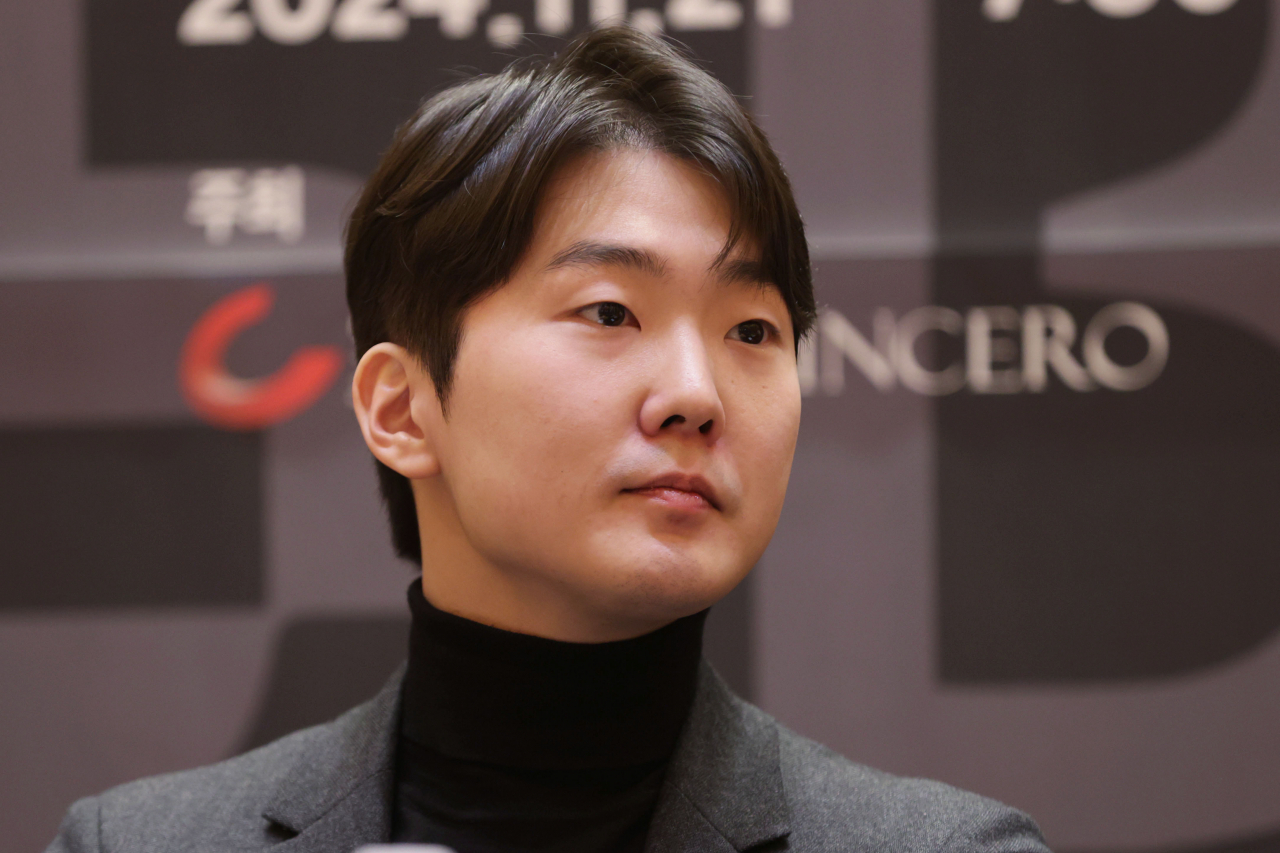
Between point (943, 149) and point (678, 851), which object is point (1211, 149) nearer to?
point (943, 149)

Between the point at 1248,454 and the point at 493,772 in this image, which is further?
the point at 1248,454

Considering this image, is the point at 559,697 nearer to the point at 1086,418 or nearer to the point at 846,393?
the point at 846,393

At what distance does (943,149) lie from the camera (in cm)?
184

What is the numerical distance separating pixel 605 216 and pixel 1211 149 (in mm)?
1228

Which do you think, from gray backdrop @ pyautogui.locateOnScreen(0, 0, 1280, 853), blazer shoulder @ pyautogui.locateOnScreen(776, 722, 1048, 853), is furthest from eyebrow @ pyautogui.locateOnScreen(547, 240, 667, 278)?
gray backdrop @ pyautogui.locateOnScreen(0, 0, 1280, 853)

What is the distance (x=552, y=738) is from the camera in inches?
43.5

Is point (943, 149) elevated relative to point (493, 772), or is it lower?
elevated

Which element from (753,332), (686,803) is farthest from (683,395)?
(686,803)

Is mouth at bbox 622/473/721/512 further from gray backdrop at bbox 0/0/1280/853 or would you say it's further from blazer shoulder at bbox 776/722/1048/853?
gray backdrop at bbox 0/0/1280/853

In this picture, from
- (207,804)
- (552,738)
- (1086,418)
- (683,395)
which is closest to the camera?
(683,395)

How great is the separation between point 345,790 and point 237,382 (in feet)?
3.07

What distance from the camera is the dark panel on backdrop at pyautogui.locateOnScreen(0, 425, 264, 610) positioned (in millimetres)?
1891

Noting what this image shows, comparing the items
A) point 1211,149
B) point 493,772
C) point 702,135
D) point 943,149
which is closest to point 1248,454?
point 1211,149

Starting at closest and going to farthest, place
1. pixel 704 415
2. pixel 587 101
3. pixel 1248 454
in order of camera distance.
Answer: pixel 704 415, pixel 587 101, pixel 1248 454
